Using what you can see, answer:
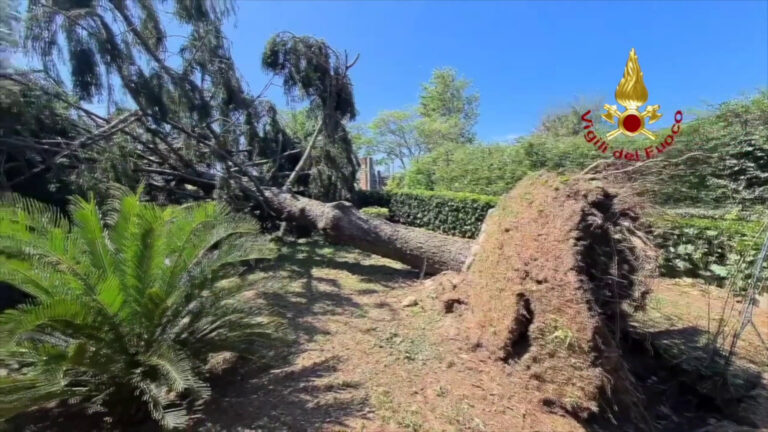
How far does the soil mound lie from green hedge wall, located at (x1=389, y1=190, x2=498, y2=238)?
543 centimetres

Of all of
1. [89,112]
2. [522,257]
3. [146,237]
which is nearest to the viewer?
[146,237]

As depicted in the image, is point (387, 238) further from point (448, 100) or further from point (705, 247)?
point (448, 100)

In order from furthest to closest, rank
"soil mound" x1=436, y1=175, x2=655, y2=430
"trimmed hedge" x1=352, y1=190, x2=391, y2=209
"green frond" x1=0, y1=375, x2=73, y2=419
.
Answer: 1. "trimmed hedge" x1=352, y1=190, x2=391, y2=209
2. "soil mound" x1=436, y1=175, x2=655, y2=430
3. "green frond" x1=0, y1=375, x2=73, y2=419

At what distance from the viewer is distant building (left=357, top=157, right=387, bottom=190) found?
65.0ft

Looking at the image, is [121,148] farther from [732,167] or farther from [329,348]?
[732,167]

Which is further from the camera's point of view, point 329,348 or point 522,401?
point 329,348

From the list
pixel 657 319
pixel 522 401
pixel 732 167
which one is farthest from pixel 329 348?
pixel 732 167

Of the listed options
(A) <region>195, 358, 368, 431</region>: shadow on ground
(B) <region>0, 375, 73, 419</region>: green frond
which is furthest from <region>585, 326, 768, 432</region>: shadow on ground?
(B) <region>0, 375, 73, 419</region>: green frond

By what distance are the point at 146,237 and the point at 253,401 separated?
1295mm

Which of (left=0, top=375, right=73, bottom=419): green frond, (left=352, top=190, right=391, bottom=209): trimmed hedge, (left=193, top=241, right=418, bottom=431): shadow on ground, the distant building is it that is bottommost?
(left=193, top=241, right=418, bottom=431): shadow on ground

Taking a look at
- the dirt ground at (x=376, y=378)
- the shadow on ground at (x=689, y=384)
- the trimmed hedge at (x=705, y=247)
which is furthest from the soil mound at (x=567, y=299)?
the trimmed hedge at (x=705, y=247)

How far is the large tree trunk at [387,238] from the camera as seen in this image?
208 inches

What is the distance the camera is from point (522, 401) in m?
2.47

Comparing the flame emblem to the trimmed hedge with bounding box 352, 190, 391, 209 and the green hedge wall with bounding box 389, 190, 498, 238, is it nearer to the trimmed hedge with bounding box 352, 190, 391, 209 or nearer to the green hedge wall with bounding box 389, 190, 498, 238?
the green hedge wall with bounding box 389, 190, 498, 238
